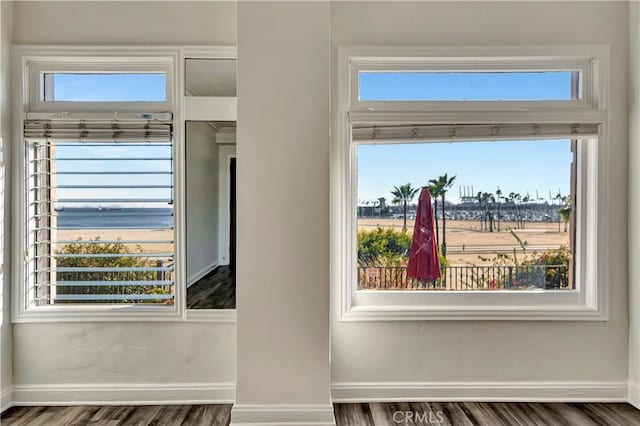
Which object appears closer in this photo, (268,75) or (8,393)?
(268,75)

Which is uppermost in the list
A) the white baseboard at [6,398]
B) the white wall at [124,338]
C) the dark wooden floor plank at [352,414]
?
the white wall at [124,338]

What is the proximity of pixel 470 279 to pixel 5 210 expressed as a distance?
9.72 feet

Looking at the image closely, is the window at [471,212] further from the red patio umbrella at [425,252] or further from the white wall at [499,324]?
the white wall at [499,324]

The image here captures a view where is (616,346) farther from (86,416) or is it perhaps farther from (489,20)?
(86,416)

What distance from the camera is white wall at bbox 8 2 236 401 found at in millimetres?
2637

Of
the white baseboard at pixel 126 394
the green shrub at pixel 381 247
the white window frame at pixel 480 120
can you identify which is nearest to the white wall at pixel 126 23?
the white window frame at pixel 480 120

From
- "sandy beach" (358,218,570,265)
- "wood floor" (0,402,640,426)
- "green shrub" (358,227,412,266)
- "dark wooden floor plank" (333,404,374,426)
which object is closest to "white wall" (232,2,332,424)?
"dark wooden floor plank" (333,404,374,426)

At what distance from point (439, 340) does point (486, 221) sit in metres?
0.83

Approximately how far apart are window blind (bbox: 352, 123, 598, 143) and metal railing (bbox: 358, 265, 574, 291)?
2.74 ft

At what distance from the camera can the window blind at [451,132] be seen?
2.65 meters

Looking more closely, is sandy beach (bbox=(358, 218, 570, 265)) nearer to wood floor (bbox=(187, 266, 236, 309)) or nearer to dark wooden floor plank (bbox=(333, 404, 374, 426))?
wood floor (bbox=(187, 266, 236, 309))

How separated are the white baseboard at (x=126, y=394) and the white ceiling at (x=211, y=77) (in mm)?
1834

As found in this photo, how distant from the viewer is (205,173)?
268 cm

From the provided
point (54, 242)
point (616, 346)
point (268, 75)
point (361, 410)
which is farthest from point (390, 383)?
point (54, 242)
